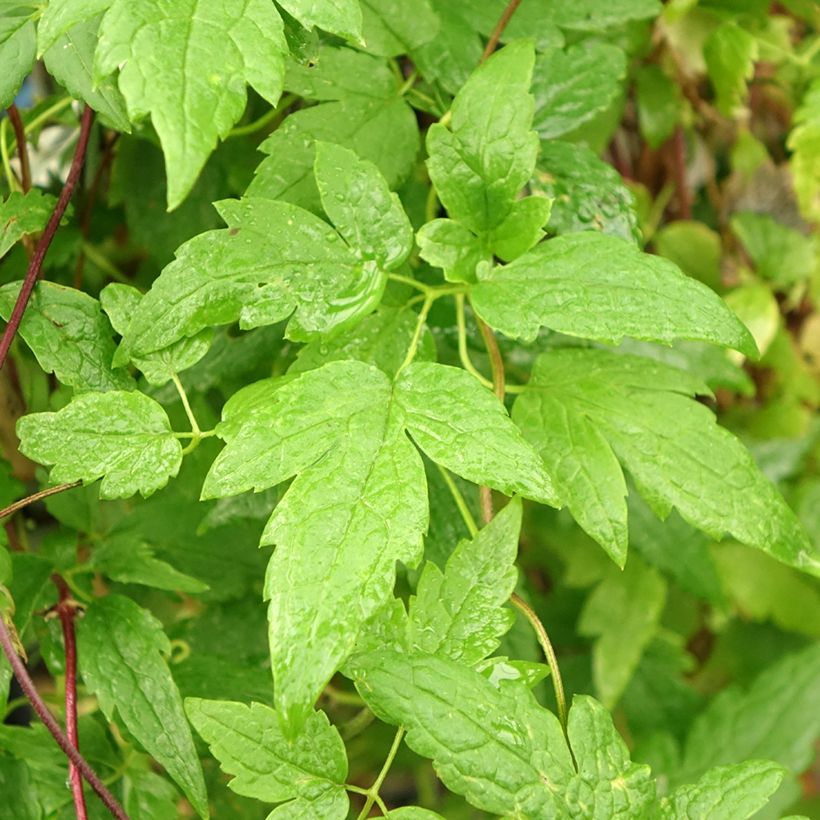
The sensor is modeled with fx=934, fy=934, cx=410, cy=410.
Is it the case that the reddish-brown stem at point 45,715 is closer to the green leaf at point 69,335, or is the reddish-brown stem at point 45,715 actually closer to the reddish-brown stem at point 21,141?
the green leaf at point 69,335

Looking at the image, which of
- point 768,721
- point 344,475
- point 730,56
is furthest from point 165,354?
point 768,721

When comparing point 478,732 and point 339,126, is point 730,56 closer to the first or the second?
point 339,126

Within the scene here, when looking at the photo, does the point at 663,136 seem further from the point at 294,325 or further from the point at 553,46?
the point at 294,325

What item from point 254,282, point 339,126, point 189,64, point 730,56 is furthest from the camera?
point 730,56

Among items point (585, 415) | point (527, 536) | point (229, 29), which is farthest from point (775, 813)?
point (229, 29)

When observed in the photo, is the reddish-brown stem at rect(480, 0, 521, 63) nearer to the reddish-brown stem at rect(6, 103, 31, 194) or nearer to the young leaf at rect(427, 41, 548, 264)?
the young leaf at rect(427, 41, 548, 264)

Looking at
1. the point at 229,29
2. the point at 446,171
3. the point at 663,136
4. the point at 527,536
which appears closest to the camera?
the point at 229,29
